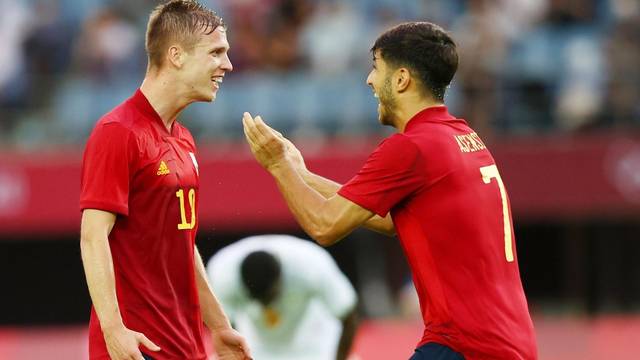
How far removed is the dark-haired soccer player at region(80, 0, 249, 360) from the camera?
5.28m

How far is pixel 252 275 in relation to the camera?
25.5 feet

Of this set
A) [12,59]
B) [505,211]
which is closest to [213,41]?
[505,211]

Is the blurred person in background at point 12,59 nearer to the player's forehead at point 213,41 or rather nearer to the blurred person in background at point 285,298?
the blurred person in background at point 285,298

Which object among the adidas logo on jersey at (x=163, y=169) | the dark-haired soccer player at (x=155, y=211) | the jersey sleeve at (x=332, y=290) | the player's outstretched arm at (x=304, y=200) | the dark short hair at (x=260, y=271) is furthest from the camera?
the jersey sleeve at (x=332, y=290)

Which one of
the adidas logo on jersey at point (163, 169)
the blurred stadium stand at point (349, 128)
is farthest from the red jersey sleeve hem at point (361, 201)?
the blurred stadium stand at point (349, 128)

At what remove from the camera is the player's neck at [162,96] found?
5703 millimetres

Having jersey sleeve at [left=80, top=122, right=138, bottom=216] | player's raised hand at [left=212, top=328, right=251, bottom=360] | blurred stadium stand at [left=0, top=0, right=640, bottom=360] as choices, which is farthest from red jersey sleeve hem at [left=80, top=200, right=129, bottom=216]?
blurred stadium stand at [left=0, top=0, right=640, bottom=360]

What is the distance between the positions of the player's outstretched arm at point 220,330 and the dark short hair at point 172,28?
2.83 ft

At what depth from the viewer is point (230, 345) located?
599cm

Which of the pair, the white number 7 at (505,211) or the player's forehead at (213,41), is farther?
the player's forehead at (213,41)

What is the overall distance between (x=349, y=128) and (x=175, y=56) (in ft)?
26.2

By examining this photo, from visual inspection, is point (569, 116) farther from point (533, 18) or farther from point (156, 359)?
point (156, 359)

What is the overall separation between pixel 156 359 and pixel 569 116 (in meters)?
8.64

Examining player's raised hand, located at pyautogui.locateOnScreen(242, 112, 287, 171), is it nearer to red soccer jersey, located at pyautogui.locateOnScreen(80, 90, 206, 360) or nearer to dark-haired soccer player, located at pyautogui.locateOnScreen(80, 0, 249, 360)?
dark-haired soccer player, located at pyautogui.locateOnScreen(80, 0, 249, 360)
